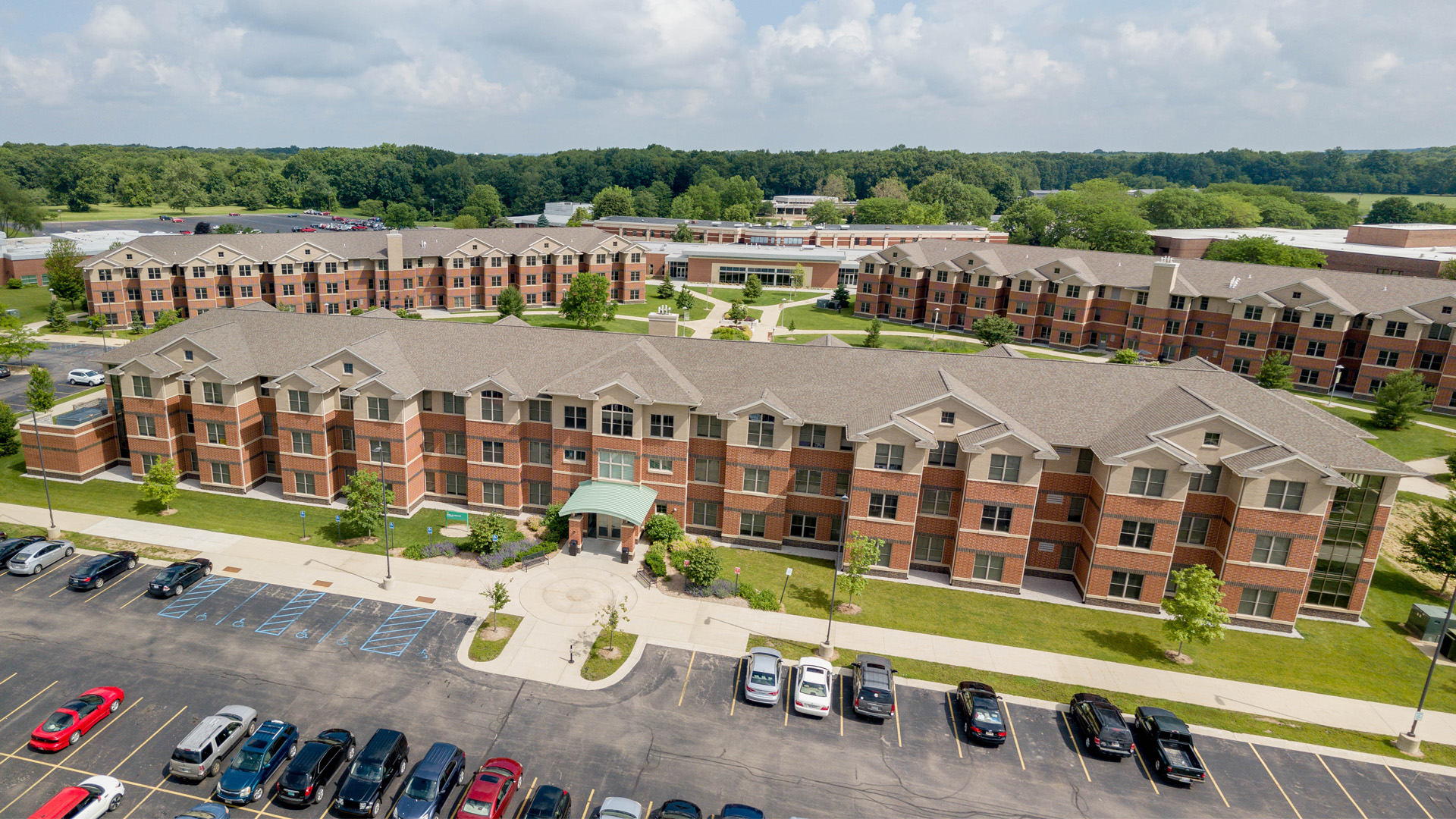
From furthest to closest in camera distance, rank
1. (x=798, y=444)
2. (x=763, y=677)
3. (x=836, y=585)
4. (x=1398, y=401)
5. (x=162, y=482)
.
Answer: (x=1398, y=401) → (x=162, y=482) → (x=798, y=444) → (x=836, y=585) → (x=763, y=677)

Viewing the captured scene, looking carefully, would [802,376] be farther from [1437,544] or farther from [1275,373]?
[1275,373]

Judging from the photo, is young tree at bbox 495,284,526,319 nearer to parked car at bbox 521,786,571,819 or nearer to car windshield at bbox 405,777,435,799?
car windshield at bbox 405,777,435,799

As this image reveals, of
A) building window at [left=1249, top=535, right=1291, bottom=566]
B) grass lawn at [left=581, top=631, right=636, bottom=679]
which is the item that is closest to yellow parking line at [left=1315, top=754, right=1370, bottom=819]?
building window at [left=1249, top=535, right=1291, bottom=566]

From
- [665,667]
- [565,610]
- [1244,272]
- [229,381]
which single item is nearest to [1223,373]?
[665,667]

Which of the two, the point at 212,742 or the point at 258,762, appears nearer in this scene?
the point at 258,762

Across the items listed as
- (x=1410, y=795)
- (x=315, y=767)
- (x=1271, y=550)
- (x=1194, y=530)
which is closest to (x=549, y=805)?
(x=315, y=767)

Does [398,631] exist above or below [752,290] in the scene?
below

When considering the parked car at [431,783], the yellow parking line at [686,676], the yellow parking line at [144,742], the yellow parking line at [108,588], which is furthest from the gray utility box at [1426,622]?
the yellow parking line at [108,588]
